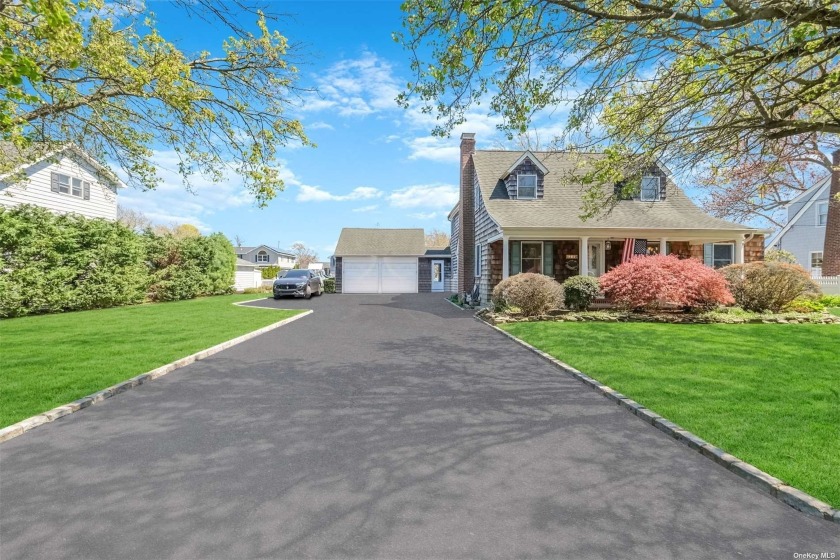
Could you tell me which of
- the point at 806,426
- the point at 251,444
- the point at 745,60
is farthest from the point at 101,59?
the point at 806,426

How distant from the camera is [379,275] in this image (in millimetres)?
33875

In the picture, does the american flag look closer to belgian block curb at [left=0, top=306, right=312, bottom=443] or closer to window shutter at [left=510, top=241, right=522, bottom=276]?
window shutter at [left=510, top=241, right=522, bottom=276]

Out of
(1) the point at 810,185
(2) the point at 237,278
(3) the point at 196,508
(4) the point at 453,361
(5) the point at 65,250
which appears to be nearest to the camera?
(3) the point at 196,508

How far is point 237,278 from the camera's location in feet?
111

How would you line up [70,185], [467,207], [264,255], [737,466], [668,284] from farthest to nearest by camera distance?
[264,255], [467,207], [70,185], [668,284], [737,466]

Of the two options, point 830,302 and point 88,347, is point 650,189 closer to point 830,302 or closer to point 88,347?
point 830,302

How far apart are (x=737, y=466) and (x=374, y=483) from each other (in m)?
3.12

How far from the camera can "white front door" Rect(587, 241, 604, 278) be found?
1916 centimetres

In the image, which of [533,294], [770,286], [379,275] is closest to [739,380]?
[533,294]

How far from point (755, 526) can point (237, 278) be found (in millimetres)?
35390

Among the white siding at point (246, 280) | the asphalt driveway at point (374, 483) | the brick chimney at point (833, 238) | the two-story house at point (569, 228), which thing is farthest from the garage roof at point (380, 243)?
the asphalt driveway at point (374, 483)

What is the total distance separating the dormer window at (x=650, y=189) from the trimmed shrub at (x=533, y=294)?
9.10 m

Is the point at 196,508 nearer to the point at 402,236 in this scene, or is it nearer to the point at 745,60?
the point at 745,60

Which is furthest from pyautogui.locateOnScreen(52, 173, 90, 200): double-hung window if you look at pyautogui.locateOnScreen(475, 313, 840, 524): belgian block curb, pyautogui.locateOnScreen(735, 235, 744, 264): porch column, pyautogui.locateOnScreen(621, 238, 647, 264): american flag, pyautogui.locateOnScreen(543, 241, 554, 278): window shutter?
pyautogui.locateOnScreen(735, 235, 744, 264): porch column
